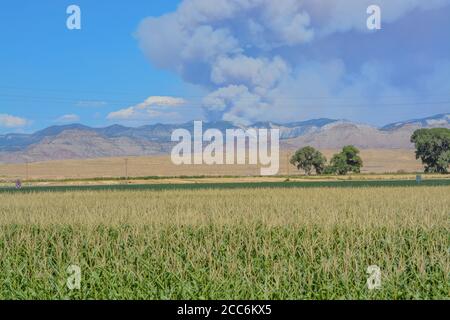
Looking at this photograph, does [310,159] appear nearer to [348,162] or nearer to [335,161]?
[335,161]

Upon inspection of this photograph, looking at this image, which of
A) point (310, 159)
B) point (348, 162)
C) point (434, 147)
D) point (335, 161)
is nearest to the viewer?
point (348, 162)

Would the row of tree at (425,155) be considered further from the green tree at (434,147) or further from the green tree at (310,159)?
the green tree at (310,159)

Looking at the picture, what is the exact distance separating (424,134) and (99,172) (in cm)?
9825

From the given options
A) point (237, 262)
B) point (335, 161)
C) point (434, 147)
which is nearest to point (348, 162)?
point (335, 161)

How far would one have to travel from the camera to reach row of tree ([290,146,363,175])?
134 m

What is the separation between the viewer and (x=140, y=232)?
19.3 meters

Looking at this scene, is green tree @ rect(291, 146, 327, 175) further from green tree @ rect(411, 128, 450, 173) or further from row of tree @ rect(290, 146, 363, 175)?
green tree @ rect(411, 128, 450, 173)

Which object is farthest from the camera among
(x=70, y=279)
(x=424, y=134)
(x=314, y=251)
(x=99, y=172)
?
(x=99, y=172)

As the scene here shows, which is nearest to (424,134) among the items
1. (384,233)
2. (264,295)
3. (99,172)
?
(99,172)

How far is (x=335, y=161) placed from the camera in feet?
449

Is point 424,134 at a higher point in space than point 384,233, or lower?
higher

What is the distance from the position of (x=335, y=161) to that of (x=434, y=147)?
23.6 metres
